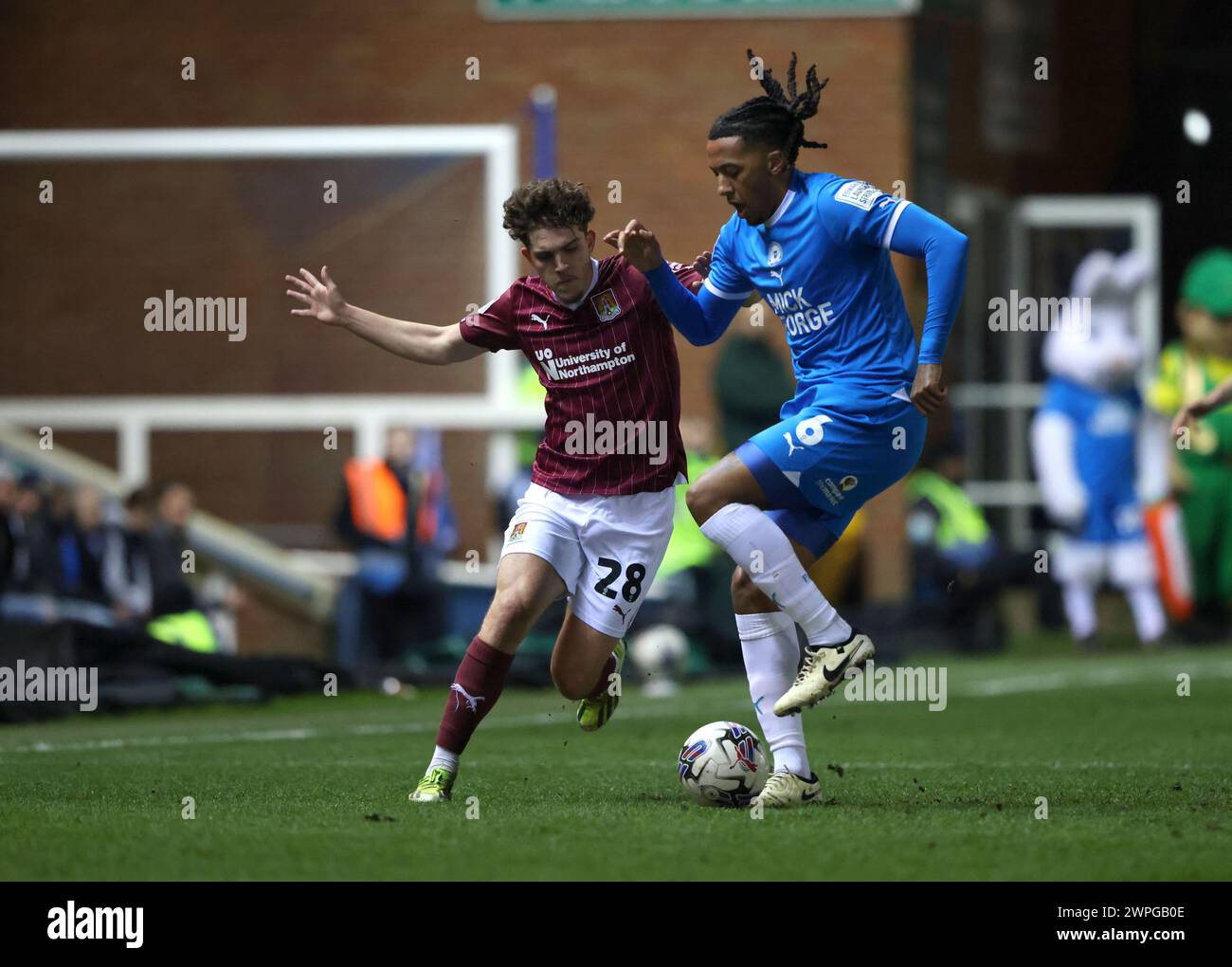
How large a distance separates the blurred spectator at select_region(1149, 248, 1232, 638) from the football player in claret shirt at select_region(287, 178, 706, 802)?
467 inches

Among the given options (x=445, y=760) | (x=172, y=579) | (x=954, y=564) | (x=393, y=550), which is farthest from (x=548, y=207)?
(x=954, y=564)

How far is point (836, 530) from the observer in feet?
24.1

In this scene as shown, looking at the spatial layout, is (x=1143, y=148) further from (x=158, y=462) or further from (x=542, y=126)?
(x=158, y=462)

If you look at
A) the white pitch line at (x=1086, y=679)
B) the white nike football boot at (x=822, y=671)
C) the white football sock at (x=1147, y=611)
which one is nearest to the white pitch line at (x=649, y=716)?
the white pitch line at (x=1086, y=679)

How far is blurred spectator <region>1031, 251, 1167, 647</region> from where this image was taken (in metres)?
17.3

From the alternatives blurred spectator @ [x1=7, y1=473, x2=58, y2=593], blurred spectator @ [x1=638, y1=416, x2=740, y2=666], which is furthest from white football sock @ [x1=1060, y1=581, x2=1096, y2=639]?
blurred spectator @ [x1=7, y1=473, x2=58, y2=593]

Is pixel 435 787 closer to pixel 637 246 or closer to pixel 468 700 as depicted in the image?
pixel 468 700

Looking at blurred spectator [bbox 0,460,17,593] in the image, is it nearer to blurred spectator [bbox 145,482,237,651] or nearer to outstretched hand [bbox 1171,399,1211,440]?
blurred spectator [bbox 145,482,237,651]

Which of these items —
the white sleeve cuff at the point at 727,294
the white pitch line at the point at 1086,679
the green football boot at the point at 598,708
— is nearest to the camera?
the white sleeve cuff at the point at 727,294

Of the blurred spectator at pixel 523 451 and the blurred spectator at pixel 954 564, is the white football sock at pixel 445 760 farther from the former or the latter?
the blurred spectator at pixel 954 564

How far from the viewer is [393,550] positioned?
49.9 feet

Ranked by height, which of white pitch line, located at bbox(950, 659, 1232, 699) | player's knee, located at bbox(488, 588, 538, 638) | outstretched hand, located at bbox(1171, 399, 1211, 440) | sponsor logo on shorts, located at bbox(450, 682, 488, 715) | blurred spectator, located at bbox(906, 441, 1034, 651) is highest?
outstretched hand, located at bbox(1171, 399, 1211, 440)

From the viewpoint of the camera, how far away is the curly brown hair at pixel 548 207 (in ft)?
23.1

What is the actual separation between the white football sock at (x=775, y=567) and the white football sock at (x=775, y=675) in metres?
0.29
